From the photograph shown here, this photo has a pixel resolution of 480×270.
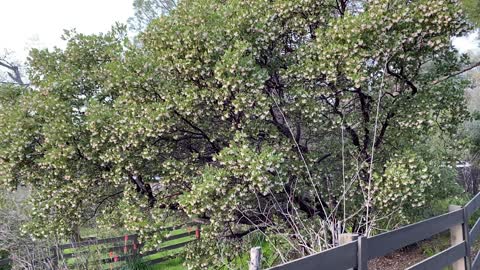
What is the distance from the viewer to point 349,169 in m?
5.83

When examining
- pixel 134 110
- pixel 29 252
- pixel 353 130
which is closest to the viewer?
pixel 134 110

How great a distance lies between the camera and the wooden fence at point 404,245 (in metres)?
2.05

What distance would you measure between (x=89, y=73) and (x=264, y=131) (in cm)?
278

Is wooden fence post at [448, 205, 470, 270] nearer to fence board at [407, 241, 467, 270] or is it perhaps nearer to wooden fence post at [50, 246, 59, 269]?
fence board at [407, 241, 467, 270]

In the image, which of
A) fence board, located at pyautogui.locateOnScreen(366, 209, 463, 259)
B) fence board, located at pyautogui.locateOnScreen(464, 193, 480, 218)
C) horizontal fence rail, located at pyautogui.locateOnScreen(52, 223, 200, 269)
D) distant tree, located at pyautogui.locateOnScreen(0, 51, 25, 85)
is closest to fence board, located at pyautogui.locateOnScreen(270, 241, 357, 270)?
fence board, located at pyautogui.locateOnScreen(366, 209, 463, 259)

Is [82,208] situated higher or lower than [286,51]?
lower

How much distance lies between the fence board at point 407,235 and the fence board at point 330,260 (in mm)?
170

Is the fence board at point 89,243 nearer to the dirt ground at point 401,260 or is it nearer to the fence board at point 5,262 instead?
the fence board at point 5,262

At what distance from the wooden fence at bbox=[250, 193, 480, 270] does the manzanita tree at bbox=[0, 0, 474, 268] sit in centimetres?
119

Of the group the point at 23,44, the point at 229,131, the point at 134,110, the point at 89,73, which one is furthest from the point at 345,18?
the point at 23,44

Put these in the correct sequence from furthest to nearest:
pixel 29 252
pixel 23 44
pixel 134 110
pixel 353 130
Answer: pixel 23 44 < pixel 29 252 < pixel 353 130 < pixel 134 110

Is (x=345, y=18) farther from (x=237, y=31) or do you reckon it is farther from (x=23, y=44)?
(x=23, y=44)

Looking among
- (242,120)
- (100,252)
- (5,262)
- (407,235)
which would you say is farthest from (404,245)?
(5,262)

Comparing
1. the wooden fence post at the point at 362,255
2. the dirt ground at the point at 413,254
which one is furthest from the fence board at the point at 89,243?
the wooden fence post at the point at 362,255
